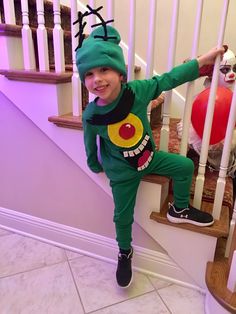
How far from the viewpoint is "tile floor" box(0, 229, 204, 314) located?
1.06 meters

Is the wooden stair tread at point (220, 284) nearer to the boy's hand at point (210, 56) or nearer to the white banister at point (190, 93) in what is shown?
the white banister at point (190, 93)

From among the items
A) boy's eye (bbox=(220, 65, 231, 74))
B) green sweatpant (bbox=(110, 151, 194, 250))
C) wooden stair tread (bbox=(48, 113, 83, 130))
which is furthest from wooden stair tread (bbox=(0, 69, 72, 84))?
boy's eye (bbox=(220, 65, 231, 74))

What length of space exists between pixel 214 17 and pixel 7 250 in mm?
1765

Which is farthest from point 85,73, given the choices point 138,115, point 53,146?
point 53,146

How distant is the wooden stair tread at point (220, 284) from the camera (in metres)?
0.89

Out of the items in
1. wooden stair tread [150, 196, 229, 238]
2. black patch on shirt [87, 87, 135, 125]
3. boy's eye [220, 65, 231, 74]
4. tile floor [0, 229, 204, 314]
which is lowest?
tile floor [0, 229, 204, 314]

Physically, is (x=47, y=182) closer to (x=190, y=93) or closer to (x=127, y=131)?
(x=127, y=131)

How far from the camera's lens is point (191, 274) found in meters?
1.12

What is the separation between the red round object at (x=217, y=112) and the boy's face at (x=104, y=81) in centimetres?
38

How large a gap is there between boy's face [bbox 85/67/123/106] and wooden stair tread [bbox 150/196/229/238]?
0.52 m

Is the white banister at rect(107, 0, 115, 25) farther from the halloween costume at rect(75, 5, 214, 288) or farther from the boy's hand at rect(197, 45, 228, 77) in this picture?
the boy's hand at rect(197, 45, 228, 77)

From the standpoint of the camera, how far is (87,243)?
4.38ft

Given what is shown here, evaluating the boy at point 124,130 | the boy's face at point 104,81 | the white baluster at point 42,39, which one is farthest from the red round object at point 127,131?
the white baluster at point 42,39

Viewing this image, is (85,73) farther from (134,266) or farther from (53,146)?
(134,266)
